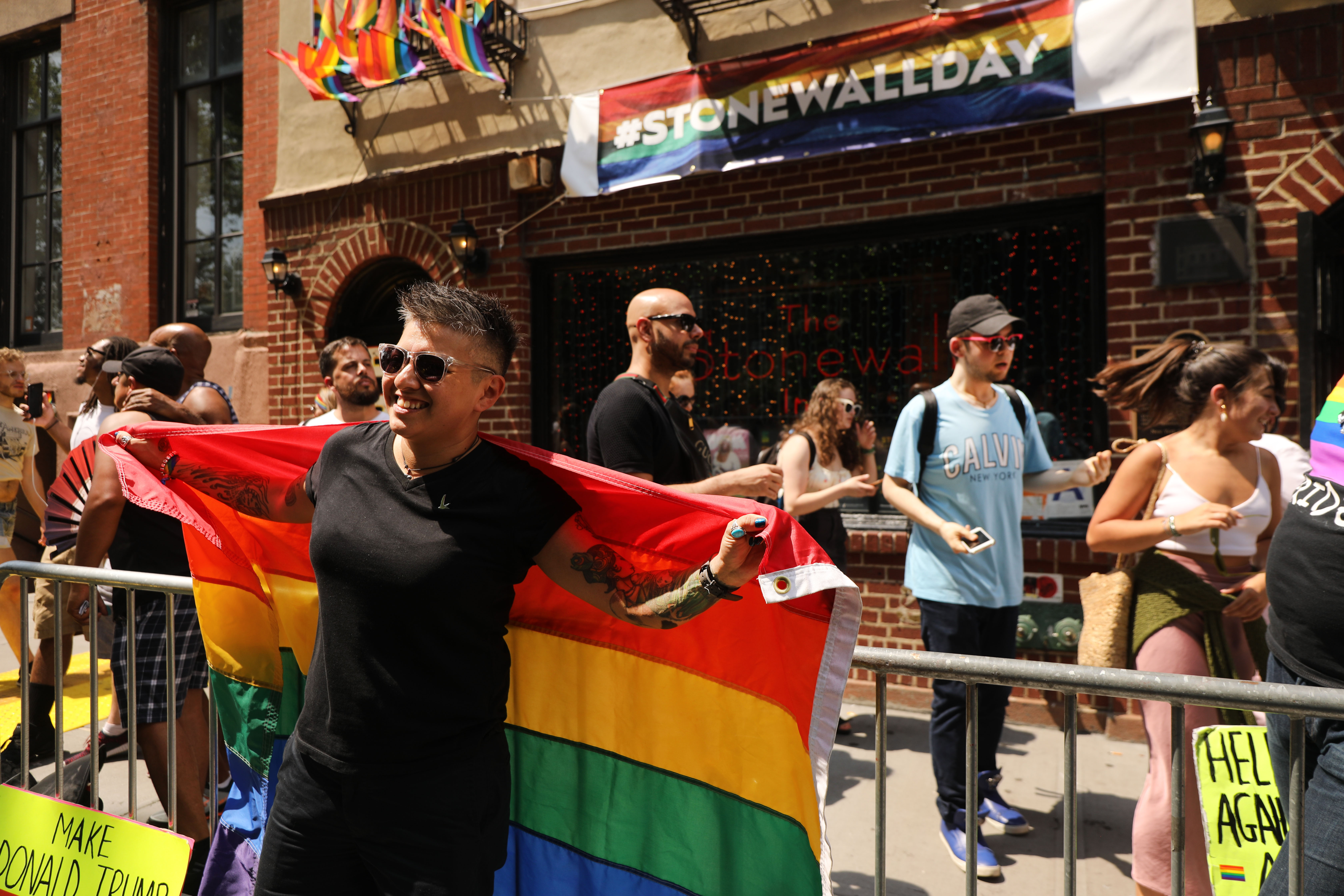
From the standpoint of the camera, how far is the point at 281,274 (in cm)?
744

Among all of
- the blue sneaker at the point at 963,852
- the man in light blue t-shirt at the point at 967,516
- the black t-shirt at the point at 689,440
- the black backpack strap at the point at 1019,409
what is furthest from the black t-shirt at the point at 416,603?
the black backpack strap at the point at 1019,409

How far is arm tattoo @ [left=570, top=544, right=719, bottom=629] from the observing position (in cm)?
178

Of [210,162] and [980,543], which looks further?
[210,162]

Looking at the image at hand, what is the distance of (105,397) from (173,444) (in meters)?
2.71

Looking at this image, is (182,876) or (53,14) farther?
(53,14)

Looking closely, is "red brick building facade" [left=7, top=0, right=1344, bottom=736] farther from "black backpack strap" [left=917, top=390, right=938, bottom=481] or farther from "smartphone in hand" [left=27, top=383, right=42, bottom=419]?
"smartphone in hand" [left=27, top=383, right=42, bottom=419]

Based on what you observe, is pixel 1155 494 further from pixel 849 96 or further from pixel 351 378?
pixel 351 378

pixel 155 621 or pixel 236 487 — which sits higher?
pixel 236 487

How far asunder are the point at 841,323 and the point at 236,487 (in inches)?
167

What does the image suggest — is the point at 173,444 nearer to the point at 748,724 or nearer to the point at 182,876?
the point at 182,876

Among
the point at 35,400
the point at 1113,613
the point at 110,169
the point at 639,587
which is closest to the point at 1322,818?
the point at 1113,613

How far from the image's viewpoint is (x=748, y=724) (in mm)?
1931

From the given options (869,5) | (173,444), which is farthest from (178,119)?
(173,444)

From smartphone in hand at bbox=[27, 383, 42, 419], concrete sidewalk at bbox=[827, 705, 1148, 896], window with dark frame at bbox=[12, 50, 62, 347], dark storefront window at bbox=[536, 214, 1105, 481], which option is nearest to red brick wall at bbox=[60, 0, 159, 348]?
window with dark frame at bbox=[12, 50, 62, 347]
